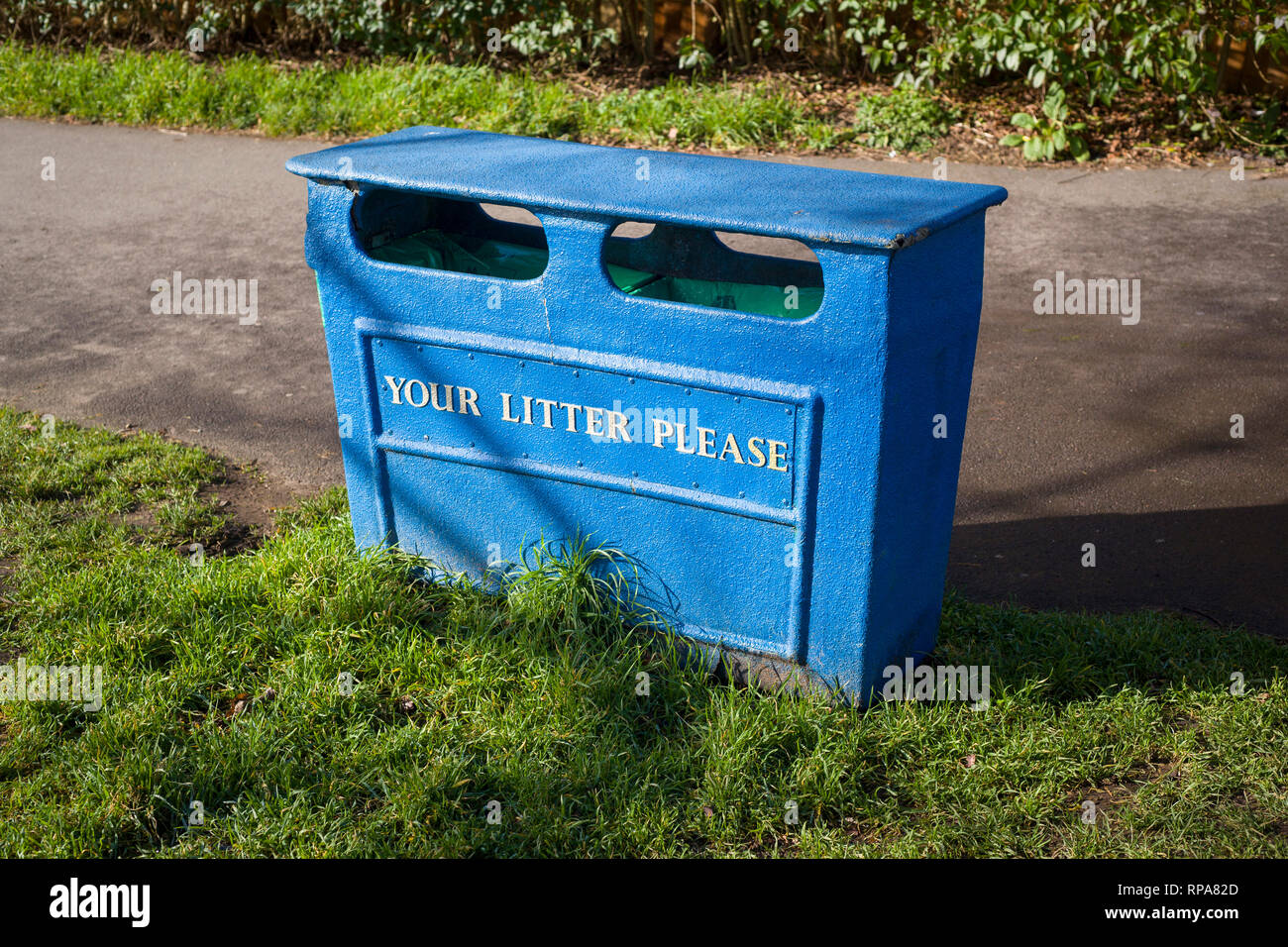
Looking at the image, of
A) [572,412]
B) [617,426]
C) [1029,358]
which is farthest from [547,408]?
[1029,358]

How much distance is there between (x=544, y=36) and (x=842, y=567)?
7982 millimetres

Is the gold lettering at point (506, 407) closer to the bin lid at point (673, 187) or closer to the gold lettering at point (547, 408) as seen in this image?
the gold lettering at point (547, 408)

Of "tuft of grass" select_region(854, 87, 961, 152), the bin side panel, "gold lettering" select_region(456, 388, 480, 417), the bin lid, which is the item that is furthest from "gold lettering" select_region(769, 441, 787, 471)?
"tuft of grass" select_region(854, 87, 961, 152)

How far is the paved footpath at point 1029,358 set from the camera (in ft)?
12.9

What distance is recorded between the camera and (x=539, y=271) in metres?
3.47

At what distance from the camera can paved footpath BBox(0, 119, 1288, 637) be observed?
393 centimetres

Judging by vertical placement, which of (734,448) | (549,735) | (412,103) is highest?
(412,103)

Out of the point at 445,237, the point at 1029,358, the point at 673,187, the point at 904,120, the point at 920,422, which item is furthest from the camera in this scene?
the point at 904,120

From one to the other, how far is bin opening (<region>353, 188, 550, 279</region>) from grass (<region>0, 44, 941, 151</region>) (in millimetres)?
5010

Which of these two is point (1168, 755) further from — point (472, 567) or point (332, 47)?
point (332, 47)

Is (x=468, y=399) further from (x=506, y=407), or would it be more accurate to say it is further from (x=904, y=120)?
(x=904, y=120)

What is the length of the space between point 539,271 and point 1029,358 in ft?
9.33

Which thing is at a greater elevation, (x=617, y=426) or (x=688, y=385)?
(x=688, y=385)

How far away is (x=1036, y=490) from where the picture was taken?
4305 mm
